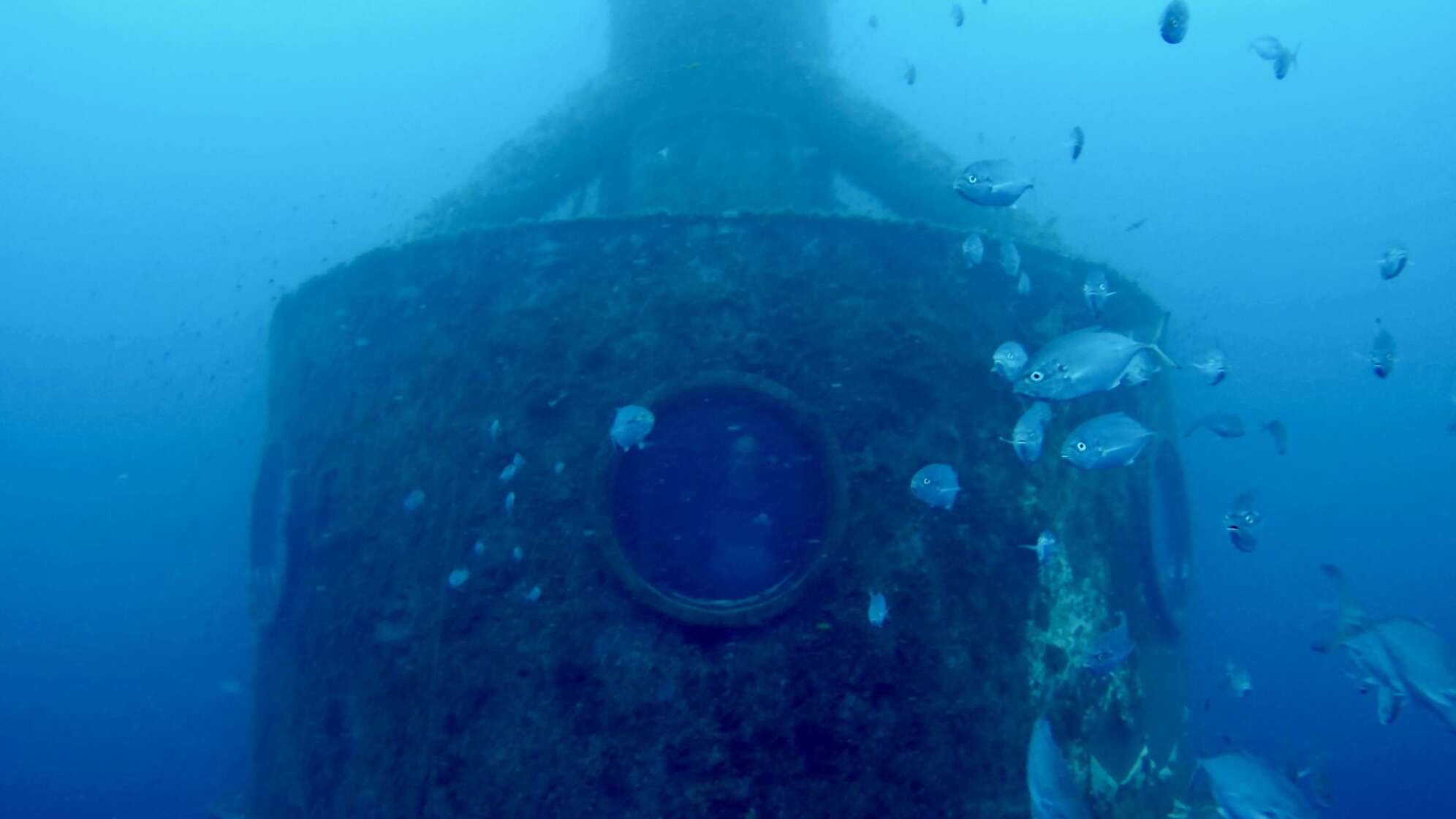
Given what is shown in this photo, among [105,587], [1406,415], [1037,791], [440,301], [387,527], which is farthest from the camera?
[1406,415]

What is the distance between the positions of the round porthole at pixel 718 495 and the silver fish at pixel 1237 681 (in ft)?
14.7

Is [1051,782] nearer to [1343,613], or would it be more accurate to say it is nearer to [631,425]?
[1343,613]

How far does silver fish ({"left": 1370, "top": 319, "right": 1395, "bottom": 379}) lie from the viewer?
5516mm

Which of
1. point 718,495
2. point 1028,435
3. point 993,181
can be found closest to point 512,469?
point 718,495

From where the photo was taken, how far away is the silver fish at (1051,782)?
3.75m

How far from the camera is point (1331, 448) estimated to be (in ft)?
272

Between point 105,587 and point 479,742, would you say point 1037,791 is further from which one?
point 105,587

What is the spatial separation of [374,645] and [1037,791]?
502cm

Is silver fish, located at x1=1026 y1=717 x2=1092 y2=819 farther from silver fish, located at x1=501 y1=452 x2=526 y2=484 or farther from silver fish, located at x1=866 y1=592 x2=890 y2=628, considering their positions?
silver fish, located at x1=501 y1=452 x2=526 y2=484

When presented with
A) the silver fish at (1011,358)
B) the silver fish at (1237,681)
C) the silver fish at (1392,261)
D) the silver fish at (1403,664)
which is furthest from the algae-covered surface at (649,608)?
the silver fish at (1392,261)

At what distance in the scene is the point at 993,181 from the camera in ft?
15.8

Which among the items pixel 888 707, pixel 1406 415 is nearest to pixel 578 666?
pixel 888 707

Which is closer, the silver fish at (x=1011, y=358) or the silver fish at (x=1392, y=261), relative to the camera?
the silver fish at (x=1011, y=358)

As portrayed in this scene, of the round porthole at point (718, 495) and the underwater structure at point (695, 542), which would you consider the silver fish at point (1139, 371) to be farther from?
the round porthole at point (718, 495)
